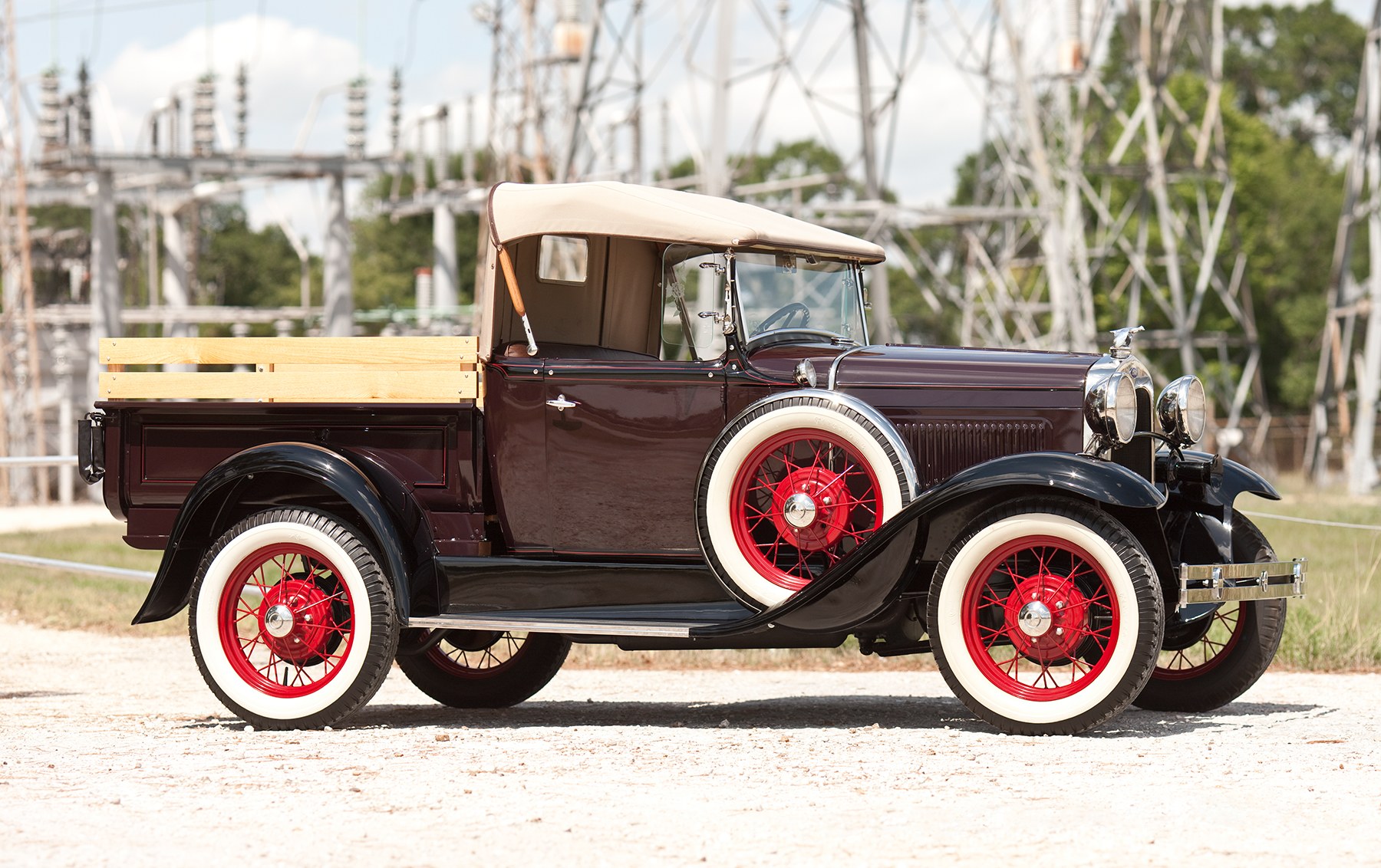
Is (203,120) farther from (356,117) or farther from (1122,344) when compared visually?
(1122,344)

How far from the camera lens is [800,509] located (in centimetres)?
724

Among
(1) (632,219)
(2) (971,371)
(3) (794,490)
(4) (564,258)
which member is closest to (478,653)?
(4) (564,258)

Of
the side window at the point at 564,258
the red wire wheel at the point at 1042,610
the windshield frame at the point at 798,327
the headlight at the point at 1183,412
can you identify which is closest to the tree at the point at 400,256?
the side window at the point at 564,258

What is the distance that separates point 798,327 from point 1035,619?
194cm

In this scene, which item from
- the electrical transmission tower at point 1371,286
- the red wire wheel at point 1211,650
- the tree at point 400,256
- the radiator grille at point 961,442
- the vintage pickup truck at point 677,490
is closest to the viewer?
the vintage pickup truck at point 677,490

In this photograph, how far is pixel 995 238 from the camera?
206ft

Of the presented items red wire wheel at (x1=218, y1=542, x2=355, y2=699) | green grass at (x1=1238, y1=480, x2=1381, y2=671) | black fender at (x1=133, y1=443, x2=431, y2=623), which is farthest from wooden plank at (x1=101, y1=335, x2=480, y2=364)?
green grass at (x1=1238, y1=480, x2=1381, y2=671)

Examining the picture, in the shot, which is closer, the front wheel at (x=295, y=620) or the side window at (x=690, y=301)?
the front wheel at (x=295, y=620)

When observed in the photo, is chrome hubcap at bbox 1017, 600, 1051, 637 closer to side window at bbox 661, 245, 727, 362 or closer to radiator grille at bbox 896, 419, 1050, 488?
radiator grille at bbox 896, 419, 1050, 488

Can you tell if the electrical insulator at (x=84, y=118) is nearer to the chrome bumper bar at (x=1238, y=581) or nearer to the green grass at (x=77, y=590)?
the green grass at (x=77, y=590)

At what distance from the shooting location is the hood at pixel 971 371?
7.37 meters

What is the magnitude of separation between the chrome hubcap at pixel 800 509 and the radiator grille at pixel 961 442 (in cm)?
49

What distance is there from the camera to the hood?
290 inches

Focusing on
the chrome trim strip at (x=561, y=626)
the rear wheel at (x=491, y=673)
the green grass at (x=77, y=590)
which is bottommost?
the green grass at (x=77, y=590)
